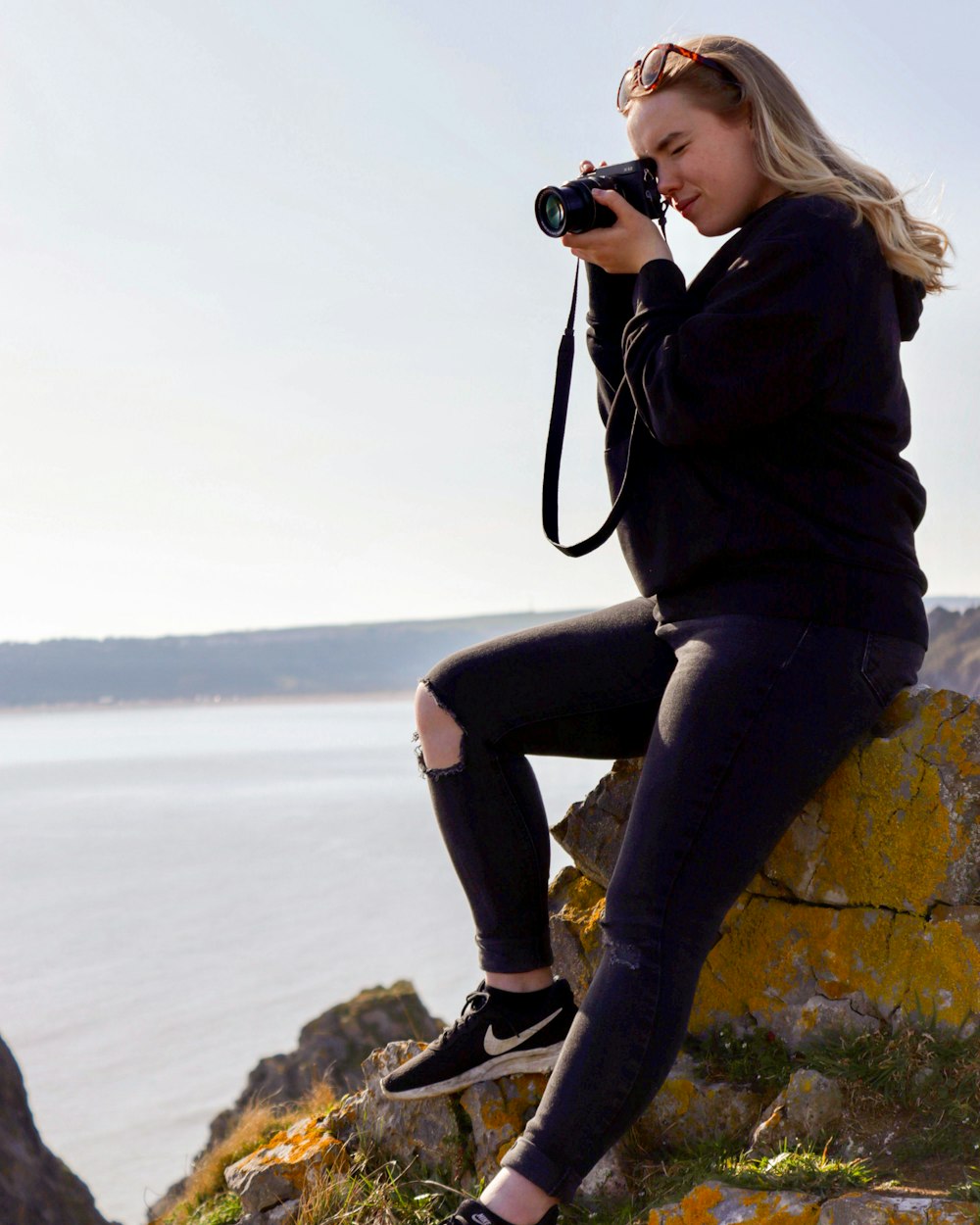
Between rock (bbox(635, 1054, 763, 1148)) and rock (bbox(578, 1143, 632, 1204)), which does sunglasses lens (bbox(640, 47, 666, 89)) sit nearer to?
rock (bbox(635, 1054, 763, 1148))

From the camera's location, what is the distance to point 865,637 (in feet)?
6.72

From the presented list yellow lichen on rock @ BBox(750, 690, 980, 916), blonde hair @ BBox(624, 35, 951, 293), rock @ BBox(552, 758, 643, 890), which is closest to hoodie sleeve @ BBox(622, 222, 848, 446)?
blonde hair @ BBox(624, 35, 951, 293)

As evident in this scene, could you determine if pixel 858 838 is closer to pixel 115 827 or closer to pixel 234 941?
pixel 234 941

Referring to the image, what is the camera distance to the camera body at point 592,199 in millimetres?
2203

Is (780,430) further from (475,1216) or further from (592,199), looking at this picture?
(475,1216)

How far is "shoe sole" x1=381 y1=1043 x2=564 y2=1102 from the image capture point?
2.38 meters

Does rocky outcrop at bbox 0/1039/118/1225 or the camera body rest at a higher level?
the camera body

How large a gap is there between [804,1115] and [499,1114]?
2.37 ft

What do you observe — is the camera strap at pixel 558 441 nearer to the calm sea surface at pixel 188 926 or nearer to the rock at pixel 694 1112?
the rock at pixel 694 1112

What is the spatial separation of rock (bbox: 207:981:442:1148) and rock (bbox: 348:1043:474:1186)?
729 centimetres

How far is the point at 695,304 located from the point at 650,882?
106 cm

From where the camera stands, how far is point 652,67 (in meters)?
2.18

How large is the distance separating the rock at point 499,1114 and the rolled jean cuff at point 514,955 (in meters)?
0.38

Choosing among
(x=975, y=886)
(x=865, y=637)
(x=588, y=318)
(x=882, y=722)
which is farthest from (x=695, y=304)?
(x=975, y=886)
